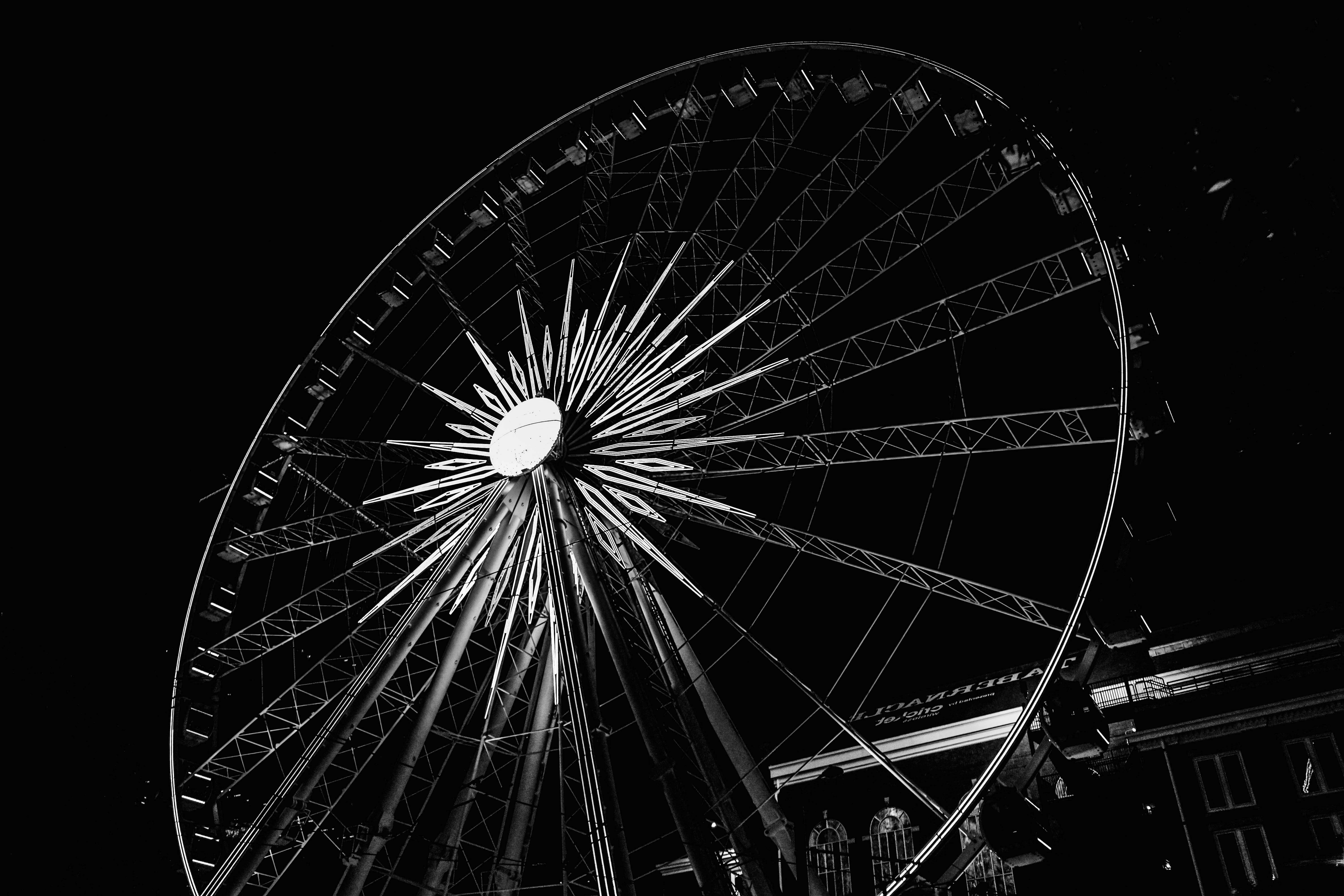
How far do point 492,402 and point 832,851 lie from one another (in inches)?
662

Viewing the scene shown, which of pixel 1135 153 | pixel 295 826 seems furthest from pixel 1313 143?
pixel 295 826

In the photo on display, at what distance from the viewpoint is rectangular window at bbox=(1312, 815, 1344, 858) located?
18.8 metres

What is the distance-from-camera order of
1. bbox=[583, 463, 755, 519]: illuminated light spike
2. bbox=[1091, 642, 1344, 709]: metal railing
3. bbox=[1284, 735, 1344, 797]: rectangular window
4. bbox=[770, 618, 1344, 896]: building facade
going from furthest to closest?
bbox=[1091, 642, 1344, 709]: metal railing < bbox=[1284, 735, 1344, 797]: rectangular window < bbox=[583, 463, 755, 519]: illuminated light spike < bbox=[770, 618, 1344, 896]: building facade

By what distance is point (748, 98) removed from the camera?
2242 cm

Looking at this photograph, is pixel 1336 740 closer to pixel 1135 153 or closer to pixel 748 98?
pixel 1135 153

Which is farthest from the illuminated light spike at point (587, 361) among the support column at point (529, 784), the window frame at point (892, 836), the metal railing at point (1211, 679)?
the window frame at point (892, 836)

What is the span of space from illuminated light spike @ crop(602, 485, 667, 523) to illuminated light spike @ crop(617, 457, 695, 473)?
463 millimetres

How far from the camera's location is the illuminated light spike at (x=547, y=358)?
67.1 feet

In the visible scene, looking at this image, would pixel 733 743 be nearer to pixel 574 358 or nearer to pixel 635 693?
pixel 635 693

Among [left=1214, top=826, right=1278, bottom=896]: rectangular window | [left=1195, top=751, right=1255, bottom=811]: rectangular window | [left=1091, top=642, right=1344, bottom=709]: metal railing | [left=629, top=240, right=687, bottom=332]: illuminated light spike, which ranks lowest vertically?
[left=1214, top=826, right=1278, bottom=896]: rectangular window

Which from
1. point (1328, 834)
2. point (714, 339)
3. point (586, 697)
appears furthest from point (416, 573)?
point (1328, 834)

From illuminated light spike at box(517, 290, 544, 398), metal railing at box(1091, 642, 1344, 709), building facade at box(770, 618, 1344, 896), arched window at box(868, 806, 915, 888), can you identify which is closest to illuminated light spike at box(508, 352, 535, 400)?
illuminated light spike at box(517, 290, 544, 398)

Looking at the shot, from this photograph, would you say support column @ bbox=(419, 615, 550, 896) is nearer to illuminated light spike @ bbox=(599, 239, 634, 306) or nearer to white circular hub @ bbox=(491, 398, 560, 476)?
white circular hub @ bbox=(491, 398, 560, 476)

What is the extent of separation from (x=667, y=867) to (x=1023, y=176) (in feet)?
76.6
